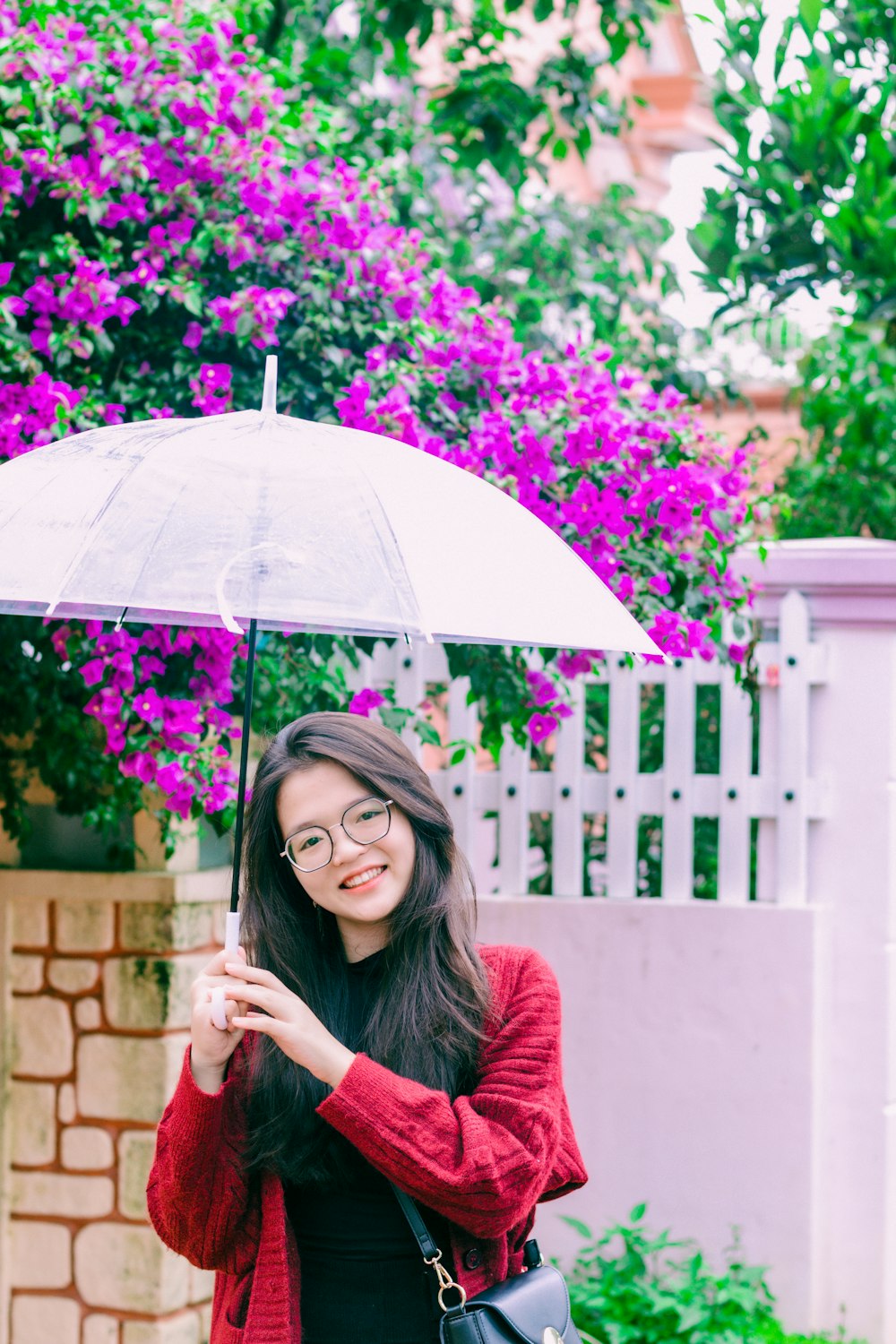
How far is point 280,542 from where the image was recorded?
197 centimetres

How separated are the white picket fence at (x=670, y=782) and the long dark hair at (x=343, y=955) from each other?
210 centimetres

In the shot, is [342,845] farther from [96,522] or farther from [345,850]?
[96,522]

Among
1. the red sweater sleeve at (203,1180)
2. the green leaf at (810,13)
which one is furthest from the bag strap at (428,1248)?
the green leaf at (810,13)

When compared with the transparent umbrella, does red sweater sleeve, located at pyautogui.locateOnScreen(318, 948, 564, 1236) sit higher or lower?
lower

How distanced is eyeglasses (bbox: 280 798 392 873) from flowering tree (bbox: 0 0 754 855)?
3.30 ft

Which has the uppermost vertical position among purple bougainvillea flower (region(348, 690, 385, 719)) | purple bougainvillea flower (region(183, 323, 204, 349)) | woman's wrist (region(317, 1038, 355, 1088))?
purple bougainvillea flower (region(183, 323, 204, 349))

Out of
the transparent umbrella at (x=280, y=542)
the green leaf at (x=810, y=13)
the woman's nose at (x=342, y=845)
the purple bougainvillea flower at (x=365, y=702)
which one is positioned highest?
the green leaf at (x=810, y=13)

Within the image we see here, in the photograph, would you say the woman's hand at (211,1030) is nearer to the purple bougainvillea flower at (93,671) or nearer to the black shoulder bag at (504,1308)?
the black shoulder bag at (504,1308)

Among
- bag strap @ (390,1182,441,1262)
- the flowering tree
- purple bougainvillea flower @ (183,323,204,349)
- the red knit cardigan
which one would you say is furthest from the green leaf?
bag strap @ (390,1182,441,1262)

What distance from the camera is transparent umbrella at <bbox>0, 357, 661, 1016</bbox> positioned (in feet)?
6.41

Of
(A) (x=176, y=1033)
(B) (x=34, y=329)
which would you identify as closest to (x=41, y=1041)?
(A) (x=176, y=1033)

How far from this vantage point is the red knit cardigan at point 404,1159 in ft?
6.31

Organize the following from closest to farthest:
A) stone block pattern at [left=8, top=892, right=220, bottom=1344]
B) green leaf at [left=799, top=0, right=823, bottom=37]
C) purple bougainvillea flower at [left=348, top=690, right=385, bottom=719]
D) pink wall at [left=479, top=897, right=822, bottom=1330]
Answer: purple bougainvillea flower at [left=348, top=690, right=385, bottom=719], stone block pattern at [left=8, top=892, right=220, bottom=1344], pink wall at [left=479, top=897, right=822, bottom=1330], green leaf at [left=799, top=0, right=823, bottom=37]

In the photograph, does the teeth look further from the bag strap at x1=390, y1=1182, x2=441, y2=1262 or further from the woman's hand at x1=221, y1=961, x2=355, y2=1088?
the bag strap at x1=390, y1=1182, x2=441, y2=1262
